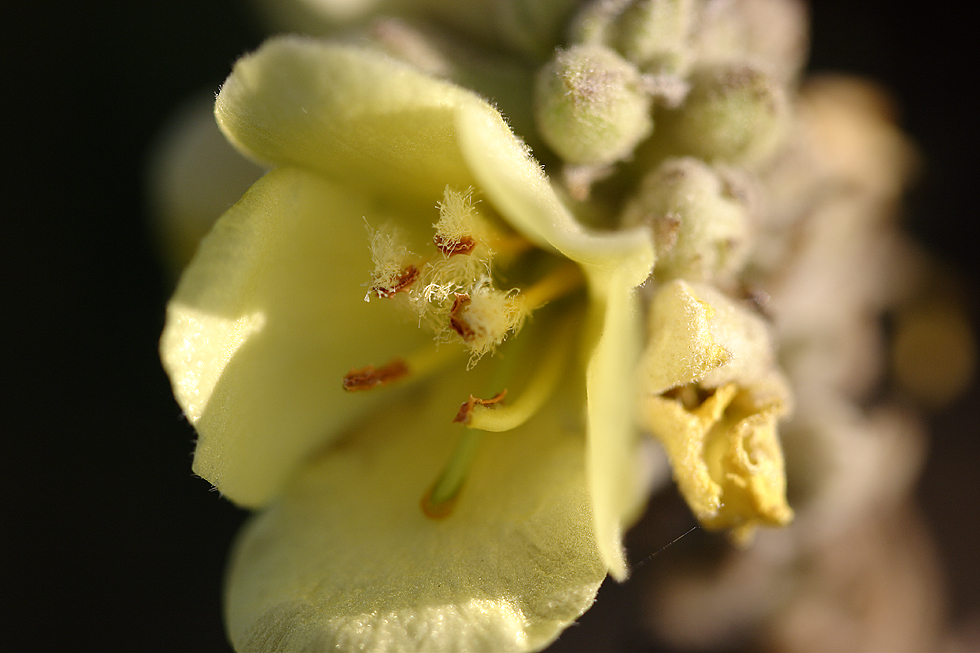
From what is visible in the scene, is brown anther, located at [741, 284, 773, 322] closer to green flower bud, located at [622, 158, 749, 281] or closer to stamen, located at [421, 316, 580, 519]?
green flower bud, located at [622, 158, 749, 281]

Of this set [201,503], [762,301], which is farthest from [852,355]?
[201,503]

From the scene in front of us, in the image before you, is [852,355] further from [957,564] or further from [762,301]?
[762,301]

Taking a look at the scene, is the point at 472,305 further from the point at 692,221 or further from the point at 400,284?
the point at 692,221

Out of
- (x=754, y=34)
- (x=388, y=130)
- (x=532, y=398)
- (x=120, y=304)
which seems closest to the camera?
(x=388, y=130)

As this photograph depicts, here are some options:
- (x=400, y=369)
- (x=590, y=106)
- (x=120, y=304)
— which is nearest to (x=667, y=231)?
(x=590, y=106)

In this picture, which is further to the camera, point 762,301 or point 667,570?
point 667,570

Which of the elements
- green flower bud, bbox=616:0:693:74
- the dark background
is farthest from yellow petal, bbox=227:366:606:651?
the dark background

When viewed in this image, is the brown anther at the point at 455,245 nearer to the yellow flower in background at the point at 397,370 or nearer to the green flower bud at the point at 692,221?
the yellow flower in background at the point at 397,370
